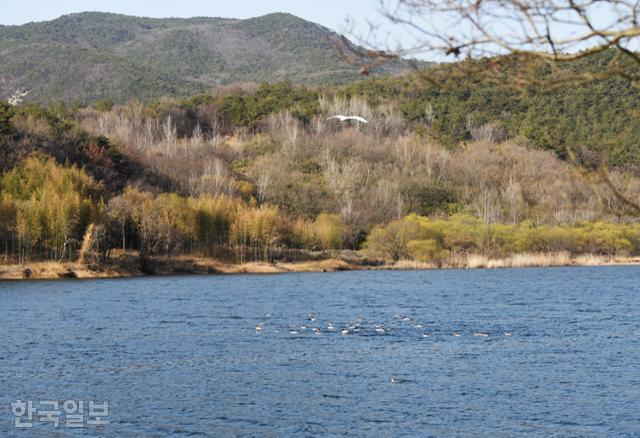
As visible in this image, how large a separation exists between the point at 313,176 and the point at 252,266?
45973 millimetres

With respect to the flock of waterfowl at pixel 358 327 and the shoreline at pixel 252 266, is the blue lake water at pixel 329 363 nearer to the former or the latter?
the flock of waterfowl at pixel 358 327

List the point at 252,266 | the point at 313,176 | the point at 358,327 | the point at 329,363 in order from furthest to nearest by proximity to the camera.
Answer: the point at 313,176
the point at 252,266
the point at 358,327
the point at 329,363

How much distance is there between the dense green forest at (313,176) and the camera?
86.6 metres

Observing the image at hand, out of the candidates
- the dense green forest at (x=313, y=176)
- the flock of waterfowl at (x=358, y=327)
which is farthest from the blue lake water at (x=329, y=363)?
the dense green forest at (x=313, y=176)

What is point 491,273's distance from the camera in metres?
87.4

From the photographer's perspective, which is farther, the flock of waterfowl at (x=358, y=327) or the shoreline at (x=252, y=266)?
the shoreline at (x=252, y=266)

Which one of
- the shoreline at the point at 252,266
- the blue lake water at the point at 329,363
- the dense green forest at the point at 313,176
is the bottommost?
the blue lake water at the point at 329,363

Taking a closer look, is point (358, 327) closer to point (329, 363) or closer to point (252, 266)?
point (329, 363)

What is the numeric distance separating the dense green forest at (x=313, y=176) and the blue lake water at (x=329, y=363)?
16.8 m

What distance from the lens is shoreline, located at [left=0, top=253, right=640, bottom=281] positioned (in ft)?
243

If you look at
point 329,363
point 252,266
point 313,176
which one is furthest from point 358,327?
point 313,176

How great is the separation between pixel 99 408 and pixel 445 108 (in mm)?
149325

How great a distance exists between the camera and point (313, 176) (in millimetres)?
134125

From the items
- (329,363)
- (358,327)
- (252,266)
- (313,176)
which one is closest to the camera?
(329,363)
